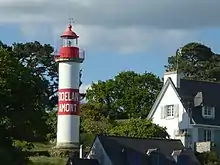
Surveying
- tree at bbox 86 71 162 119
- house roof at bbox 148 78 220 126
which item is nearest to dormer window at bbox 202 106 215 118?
house roof at bbox 148 78 220 126

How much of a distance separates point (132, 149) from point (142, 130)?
29.1 feet

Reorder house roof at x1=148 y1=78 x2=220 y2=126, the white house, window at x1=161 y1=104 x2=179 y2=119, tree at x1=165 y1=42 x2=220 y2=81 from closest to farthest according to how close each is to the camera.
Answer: the white house < house roof at x1=148 y1=78 x2=220 y2=126 < window at x1=161 y1=104 x2=179 y2=119 < tree at x1=165 y1=42 x2=220 y2=81

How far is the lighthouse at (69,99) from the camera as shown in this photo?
68.3 m

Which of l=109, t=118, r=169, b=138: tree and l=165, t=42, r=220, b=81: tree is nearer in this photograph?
l=109, t=118, r=169, b=138: tree

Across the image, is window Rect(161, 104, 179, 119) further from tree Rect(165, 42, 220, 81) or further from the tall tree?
tree Rect(165, 42, 220, 81)

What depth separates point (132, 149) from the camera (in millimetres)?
57969

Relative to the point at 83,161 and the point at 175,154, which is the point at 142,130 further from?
the point at 83,161

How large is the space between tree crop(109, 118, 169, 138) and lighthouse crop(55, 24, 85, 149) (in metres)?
3.29

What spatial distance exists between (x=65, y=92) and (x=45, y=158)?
291 inches

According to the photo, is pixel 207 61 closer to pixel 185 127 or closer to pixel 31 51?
pixel 31 51

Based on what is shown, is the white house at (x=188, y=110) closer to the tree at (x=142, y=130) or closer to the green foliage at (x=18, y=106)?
the tree at (x=142, y=130)

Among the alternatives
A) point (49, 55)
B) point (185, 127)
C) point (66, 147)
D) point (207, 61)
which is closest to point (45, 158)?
point (66, 147)

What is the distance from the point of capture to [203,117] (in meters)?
67.2

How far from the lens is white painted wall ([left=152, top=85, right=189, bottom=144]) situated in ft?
220
